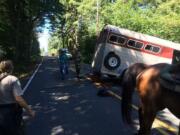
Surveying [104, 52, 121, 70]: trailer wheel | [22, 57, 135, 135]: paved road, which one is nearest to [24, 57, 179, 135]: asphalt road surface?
[22, 57, 135, 135]: paved road

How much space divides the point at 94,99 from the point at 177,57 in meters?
10.4

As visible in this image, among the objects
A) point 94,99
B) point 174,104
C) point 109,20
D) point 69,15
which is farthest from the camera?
point 69,15

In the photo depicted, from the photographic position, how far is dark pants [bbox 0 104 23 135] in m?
7.21

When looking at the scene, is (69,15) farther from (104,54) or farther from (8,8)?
(104,54)

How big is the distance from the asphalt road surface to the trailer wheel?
3952 mm

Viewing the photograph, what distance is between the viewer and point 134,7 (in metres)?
53.9

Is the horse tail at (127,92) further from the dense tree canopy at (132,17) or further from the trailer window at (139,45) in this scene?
the dense tree canopy at (132,17)

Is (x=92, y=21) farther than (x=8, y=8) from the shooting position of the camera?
Yes

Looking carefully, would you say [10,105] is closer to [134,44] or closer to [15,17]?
[134,44]

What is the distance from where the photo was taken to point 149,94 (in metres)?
8.29

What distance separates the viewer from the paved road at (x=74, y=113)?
36.2 feet

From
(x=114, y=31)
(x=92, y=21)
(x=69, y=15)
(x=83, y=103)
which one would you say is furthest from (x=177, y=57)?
(x=69, y=15)

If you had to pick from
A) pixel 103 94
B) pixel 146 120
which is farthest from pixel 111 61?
pixel 146 120

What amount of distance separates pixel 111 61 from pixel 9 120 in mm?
17181
